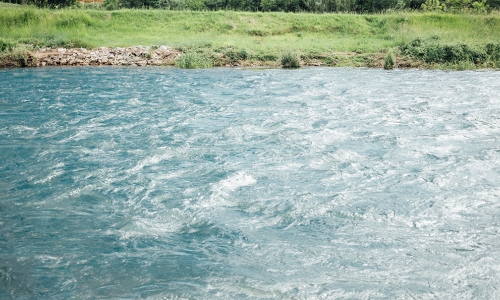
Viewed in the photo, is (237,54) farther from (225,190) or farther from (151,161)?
(225,190)

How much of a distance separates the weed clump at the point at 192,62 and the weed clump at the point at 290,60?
4.47m

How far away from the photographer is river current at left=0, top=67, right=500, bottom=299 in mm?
5867

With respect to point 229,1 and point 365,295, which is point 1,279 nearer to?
point 365,295

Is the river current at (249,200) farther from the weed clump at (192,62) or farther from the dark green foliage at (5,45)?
the dark green foliage at (5,45)

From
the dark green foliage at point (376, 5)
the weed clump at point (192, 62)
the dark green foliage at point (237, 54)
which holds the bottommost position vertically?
the weed clump at point (192, 62)

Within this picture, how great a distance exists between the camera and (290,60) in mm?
28172

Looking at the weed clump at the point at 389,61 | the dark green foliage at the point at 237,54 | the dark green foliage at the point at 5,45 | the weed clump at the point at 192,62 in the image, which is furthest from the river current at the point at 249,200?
the dark green foliage at the point at 5,45

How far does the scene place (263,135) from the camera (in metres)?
12.8

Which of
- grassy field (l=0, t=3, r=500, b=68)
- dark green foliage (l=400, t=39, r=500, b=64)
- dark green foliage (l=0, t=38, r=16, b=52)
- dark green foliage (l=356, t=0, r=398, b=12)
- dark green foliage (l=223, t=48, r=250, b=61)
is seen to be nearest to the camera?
dark green foliage (l=400, t=39, r=500, b=64)

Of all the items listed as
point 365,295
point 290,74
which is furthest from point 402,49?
point 365,295

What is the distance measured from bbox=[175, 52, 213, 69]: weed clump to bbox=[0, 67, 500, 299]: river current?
1141 centimetres

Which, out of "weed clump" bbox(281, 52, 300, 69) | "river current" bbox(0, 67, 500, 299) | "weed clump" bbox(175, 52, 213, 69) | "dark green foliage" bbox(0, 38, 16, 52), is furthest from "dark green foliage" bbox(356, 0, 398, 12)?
"river current" bbox(0, 67, 500, 299)

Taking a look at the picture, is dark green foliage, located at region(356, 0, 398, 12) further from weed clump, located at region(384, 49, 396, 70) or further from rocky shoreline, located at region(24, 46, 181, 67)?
rocky shoreline, located at region(24, 46, 181, 67)

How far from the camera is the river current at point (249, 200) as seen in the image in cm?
587
